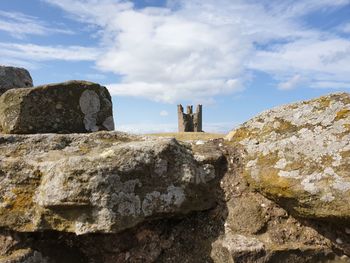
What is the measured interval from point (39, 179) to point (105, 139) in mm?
918

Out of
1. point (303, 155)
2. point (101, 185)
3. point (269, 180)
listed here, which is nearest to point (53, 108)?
point (101, 185)

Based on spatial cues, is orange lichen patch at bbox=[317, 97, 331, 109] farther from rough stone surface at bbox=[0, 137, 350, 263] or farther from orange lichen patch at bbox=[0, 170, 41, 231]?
orange lichen patch at bbox=[0, 170, 41, 231]

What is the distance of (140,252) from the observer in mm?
4074

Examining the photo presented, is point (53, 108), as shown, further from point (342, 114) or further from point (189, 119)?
point (189, 119)

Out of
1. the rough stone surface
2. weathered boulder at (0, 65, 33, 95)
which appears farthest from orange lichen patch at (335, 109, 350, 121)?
weathered boulder at (0, 65, 33, 95)

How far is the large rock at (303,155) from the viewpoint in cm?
365

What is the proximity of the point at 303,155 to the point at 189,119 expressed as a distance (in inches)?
2454

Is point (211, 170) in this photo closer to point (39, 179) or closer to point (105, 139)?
point (105, 139)

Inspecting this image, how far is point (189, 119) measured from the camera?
6631 centimetres

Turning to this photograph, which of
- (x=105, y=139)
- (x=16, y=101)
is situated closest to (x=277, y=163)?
(x=105, y=139)

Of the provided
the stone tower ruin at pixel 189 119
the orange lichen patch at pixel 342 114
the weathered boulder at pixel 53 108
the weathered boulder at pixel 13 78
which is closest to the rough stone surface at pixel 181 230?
the weathered boulder at pixel 53 108

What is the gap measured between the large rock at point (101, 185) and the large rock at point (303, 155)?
20.7 inches

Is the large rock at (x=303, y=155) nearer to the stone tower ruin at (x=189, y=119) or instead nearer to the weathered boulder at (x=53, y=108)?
the weathered boulder at (x=53, y=108)

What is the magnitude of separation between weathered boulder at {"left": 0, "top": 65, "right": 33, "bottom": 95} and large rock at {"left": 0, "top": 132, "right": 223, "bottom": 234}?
272 centimetres
